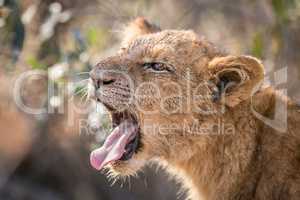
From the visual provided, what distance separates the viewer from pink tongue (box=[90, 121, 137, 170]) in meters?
4.64

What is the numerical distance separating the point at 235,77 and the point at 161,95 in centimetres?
49

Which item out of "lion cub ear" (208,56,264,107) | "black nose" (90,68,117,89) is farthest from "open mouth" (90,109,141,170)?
"lion cub ear" (208,56,264,107)

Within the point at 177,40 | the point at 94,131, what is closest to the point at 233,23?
the point at 94,131

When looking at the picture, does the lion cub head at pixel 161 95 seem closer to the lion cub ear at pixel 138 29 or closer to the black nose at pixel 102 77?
the black nose at pixel 102 77

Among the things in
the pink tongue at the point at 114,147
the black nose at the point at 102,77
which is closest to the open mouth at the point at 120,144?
the pink tongue at the point at 114,147

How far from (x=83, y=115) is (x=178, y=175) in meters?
2.76

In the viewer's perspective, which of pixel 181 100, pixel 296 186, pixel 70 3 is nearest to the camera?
pixel 296 186

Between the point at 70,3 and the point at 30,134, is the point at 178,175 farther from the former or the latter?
the point at 70,3

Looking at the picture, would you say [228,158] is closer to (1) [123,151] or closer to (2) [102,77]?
(1) [123,151]

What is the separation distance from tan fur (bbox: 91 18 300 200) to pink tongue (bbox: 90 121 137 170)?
72 millimetres

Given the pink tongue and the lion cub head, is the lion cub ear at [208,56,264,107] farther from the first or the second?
the pink tongue

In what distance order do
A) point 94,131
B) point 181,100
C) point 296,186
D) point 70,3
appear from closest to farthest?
point 296,186, point 181,100, point 94,131, point 70,3

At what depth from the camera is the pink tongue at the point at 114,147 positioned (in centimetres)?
464

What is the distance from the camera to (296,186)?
4176 mm
